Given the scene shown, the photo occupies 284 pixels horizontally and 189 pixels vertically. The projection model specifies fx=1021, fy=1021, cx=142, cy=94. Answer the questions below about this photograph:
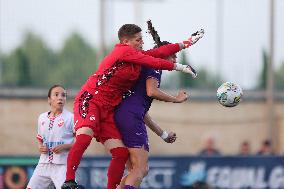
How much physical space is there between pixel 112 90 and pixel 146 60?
0.63 meters

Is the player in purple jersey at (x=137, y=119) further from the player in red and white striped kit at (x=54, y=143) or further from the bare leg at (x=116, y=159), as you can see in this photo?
the player in red and white striped kit at (x=54, y=143)

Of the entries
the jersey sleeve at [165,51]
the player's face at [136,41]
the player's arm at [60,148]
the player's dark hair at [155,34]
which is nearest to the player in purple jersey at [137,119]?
the jersey sleeve at [165,51]

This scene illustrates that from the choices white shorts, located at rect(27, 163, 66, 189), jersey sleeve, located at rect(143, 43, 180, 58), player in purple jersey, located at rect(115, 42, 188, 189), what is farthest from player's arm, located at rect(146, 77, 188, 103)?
white shorts, located at rect(27, 163, 66, 189)

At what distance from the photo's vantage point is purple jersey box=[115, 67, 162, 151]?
13.5 m

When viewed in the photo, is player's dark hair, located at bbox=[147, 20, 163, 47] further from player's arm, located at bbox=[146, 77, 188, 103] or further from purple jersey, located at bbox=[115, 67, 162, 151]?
player's arm, located at bbox=[146, 77, 188, 103]

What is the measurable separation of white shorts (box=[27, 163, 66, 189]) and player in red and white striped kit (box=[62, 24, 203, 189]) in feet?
4.53

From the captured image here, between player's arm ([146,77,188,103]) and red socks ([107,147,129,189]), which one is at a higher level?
player's arm ([146,77,188,103])

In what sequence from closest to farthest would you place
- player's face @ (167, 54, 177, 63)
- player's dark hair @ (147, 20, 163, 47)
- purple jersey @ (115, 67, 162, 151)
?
purple jersey @ (115, 67, 162, 151) < player's face @ (167, 54, 177, 63) < player's dark hair @ (147, 20, 163, 47)

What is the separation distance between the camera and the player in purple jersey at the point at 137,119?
1340 cm

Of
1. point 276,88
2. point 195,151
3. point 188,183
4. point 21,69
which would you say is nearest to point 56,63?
point 21,69

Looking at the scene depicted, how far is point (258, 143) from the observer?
91.0 ft

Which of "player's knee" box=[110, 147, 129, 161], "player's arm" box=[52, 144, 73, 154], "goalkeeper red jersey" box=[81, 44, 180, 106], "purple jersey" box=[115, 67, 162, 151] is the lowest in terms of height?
"player's arm" box=[52, 144, 73, 154]

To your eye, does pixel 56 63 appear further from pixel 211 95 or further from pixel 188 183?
pixel 188 183

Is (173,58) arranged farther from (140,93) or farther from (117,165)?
(117,165)
